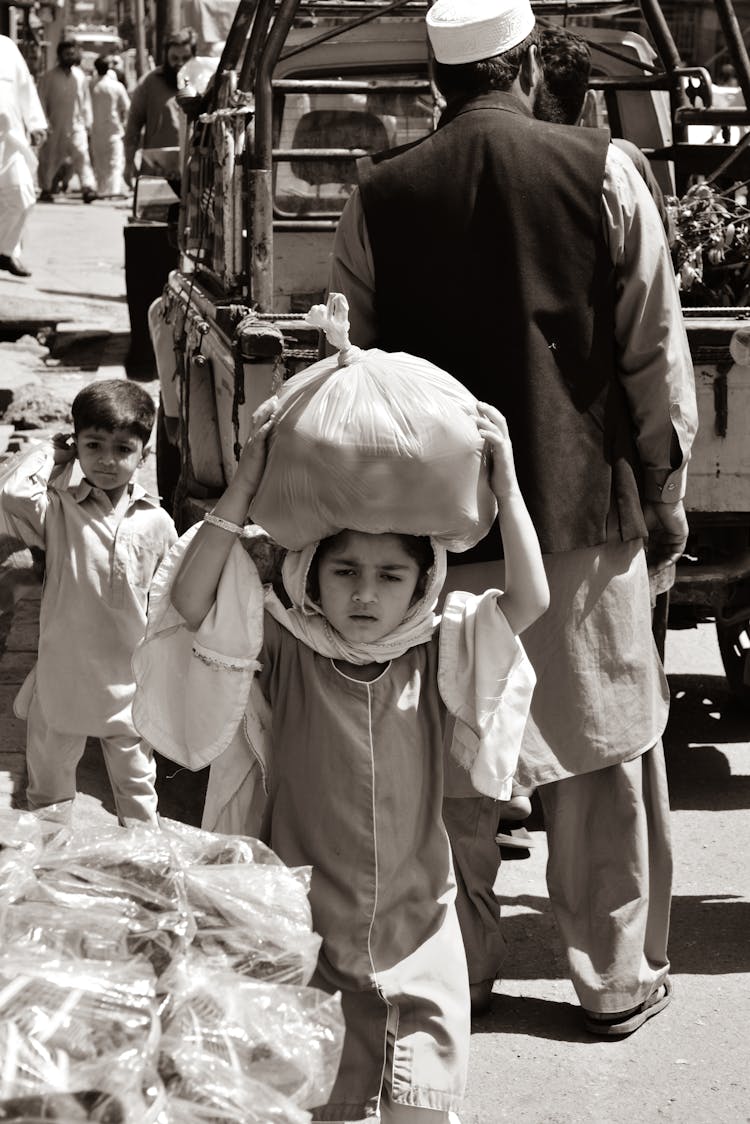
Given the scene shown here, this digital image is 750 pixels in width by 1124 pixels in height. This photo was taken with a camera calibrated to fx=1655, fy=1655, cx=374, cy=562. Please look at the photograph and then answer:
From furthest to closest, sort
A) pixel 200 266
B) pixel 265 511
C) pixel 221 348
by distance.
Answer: pixel 200 266
pixel 221 348
pixel 265 511

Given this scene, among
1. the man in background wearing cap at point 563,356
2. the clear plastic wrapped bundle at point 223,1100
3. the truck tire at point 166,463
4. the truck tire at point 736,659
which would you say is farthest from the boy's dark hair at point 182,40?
the clear plastic wrapped bundle at point 223,1100

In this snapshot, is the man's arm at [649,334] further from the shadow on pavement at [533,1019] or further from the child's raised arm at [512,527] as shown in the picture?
the shadow on pavement at [533,1019]

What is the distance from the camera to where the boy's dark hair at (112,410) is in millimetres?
3775

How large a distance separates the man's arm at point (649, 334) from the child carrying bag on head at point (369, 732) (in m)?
0.87

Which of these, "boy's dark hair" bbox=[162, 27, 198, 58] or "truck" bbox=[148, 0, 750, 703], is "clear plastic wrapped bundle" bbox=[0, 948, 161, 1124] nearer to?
"truck" bbox=[148, 0, 750, 703]

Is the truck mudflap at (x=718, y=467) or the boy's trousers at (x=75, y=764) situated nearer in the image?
the boy's trousers at (x=75, y=764)

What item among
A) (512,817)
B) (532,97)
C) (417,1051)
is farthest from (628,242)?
(512,817)

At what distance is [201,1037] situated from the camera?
1.81 m

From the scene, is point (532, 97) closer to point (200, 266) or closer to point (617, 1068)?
point (617, 1068)

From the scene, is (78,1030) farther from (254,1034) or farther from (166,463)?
(166,463)

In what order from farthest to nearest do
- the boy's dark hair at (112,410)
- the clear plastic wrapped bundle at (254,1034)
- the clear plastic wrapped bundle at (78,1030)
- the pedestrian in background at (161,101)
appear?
→ the pedestrian in background at (161,101)
the boy's dark hair at (112,410)
the clear plastic wrapped bundle at (254,1034)
the clear plastic wrapped bundle at (78,1030)

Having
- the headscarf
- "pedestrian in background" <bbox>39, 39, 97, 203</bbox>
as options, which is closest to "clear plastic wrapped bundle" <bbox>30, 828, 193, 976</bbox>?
the headscarf

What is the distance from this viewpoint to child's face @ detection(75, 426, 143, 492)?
12.5 ft

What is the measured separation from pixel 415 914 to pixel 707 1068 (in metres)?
1.12
